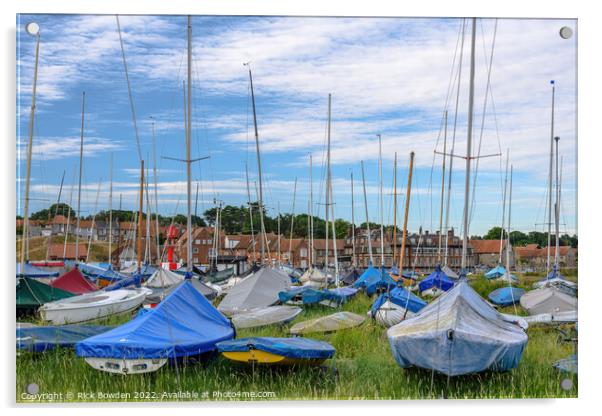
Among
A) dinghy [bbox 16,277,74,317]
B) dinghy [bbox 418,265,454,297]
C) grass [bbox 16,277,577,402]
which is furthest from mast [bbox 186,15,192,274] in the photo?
dinghy [bbox 418,265,454,297]

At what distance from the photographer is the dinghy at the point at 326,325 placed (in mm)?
14141

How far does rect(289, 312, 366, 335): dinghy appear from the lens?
14.1 metres

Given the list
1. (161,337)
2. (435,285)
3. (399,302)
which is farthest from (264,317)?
(435,285)

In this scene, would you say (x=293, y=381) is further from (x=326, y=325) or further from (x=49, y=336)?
(x=326, y=325)

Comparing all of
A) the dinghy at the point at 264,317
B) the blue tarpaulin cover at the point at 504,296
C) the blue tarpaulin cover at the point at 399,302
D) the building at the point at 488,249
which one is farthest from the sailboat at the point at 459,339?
the blue tarpaulin cover at the point at 504,296

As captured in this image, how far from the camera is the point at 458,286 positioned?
35.7ft

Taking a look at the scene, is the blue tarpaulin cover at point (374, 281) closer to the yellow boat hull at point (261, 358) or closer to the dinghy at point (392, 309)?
the dinghy at point (392, 309)

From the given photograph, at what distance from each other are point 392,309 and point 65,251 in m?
11.8

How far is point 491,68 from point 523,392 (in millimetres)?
4894

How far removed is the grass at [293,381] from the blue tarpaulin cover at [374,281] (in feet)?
39.0

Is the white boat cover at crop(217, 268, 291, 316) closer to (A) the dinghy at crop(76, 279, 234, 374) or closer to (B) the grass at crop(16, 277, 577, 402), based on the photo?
(A) the dinghy at crop(76, 279, 234, 374)

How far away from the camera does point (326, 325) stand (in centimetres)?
1427
